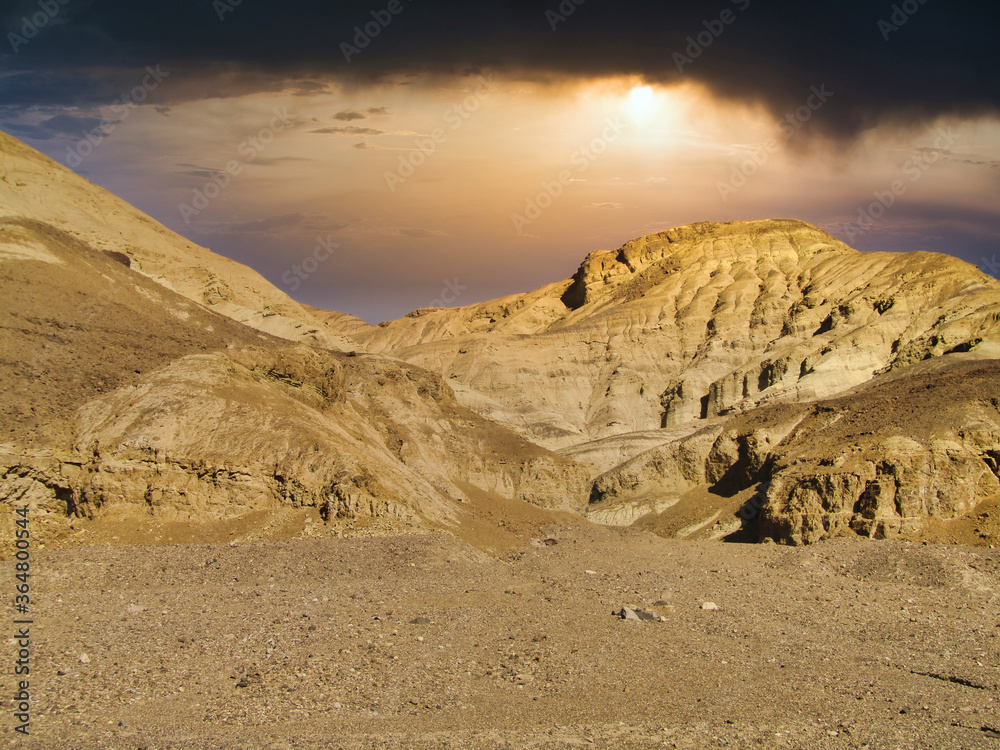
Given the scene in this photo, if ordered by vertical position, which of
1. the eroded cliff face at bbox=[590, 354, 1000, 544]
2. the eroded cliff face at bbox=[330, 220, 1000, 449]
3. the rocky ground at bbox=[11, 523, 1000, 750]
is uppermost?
the eroded cliff face at bbox=[330, 220, 1000, 449]

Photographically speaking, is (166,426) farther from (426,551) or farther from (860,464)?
(860,464)

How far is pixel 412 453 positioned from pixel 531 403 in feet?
103

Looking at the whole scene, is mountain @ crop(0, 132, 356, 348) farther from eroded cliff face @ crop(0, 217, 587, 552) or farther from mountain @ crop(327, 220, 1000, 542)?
mountain @ crop(327, 220, 1000, 542)

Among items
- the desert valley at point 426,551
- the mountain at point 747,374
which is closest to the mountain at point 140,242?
the desert valley at point 426,551

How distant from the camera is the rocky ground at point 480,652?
9.59m

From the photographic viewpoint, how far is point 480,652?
41.5ft

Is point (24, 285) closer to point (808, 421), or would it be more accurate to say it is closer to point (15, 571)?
point (15, 571)

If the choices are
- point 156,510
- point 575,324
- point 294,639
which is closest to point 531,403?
point 575,324

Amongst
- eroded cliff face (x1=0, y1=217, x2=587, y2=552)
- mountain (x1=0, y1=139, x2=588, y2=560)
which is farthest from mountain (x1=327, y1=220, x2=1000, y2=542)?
eroded cliff face (x1=0, y1=217, x2=587, y2=552)

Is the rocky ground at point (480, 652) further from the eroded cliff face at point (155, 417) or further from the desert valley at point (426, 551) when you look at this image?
the eroded cliff face at point (155, 417)

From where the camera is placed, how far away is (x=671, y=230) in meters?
84.4

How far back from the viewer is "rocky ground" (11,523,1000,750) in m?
9.59

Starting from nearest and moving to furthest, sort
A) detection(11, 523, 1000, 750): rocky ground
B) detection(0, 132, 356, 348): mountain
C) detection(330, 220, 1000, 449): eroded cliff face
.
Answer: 1. detection(11, 523, 1000, 750): rocky ground
2. detection(0, 132, 356, 348): mountain
3. detection(330, 220, 1000, 449): eroded cliff face

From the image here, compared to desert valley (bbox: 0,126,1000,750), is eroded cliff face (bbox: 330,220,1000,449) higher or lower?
higher
